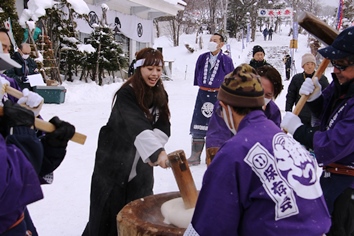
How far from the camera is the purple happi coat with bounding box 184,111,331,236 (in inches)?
59.1

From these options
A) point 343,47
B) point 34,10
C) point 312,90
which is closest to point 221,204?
point 343,47

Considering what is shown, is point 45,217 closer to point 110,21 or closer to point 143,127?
point 143,127

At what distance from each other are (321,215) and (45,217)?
3213 mm

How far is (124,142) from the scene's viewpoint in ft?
→ 9.59

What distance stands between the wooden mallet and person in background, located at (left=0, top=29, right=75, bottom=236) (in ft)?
5.31

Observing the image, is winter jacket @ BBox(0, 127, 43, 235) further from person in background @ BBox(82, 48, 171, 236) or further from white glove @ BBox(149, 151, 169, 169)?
person in background @ BBox(82, 48, 171, 236)

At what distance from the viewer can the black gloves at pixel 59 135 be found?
76.2 inches

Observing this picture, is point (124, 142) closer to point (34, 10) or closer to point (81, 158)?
point (81, 158)

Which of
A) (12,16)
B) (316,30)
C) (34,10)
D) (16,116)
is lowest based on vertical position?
(16,116)

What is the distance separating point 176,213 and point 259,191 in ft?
2.92

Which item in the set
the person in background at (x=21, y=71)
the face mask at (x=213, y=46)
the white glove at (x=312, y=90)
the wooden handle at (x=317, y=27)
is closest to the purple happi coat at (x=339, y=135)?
the white glove at (x=312, y=90)

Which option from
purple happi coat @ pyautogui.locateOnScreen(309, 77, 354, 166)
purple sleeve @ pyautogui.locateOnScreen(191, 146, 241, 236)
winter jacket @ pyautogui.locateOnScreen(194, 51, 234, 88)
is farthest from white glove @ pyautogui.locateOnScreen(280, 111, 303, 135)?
winter jacket @ pyautogui.locateOnScreen(194, 51, 234, 88)

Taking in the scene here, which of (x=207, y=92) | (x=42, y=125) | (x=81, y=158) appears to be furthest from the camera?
(x=207, y=92)

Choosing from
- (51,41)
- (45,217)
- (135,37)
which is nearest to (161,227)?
(45,217)
